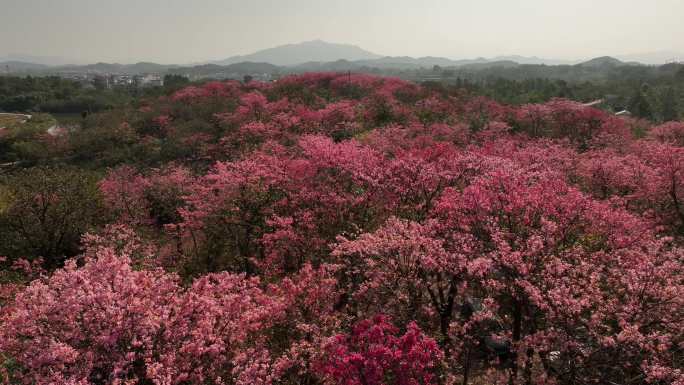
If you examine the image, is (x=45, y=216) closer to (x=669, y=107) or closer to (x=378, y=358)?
(x=378, y=358)

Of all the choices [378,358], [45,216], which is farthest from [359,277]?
[45,216]

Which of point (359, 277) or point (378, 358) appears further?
point (359, 277)

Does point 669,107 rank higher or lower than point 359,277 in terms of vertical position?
higher

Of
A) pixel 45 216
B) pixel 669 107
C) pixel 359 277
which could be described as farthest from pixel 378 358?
pixel 669 107

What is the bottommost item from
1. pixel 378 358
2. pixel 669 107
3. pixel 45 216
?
pixel 378 358

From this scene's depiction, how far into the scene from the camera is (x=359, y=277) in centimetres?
1220

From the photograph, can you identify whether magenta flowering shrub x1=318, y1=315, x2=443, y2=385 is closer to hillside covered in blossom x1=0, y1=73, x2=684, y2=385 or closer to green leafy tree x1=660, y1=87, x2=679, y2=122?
hillside covered in blossom x1=0, y1=73, x2=684, y2=385

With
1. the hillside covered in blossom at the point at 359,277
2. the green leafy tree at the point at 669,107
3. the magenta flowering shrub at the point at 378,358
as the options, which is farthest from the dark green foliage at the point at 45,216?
the green leafy tree at the point at 669,107

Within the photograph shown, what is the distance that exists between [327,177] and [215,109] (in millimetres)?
31882

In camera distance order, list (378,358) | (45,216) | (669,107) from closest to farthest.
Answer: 1. (378,358)
2. (45,216)
3. (669,107)

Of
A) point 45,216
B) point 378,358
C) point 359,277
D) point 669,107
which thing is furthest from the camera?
point 669,107

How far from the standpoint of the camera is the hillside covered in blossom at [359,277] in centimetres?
840

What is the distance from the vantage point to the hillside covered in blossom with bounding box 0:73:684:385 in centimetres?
840

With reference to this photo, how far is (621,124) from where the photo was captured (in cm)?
3100
